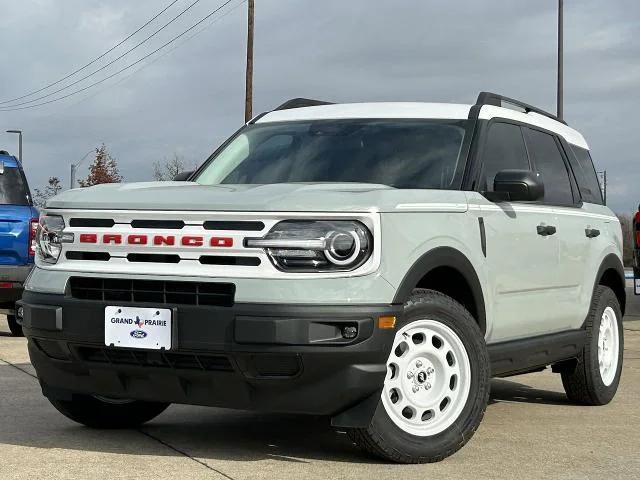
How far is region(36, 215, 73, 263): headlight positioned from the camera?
18.2ft

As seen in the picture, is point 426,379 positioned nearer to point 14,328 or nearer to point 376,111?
point 376,111

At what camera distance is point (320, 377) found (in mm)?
4961

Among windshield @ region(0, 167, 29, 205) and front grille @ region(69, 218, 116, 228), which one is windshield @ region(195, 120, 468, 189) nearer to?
front grille @ region(69, 218, 116, 228)

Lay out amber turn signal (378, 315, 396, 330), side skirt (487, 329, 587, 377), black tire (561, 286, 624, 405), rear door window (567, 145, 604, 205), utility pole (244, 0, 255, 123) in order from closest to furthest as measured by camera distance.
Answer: amber turn signal (378, 315, 396, 330), side skirt (487, 329, 587, 377), black tire (561, 286, 624, 405), rear door window (567, 145, 604, 205), utility pole (244, 0, 255, 123)

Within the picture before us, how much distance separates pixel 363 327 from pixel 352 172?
1.42 metres

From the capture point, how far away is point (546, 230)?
21.6 feet

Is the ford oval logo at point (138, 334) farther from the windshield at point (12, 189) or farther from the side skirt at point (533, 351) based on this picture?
the windshield at point (12, 189)

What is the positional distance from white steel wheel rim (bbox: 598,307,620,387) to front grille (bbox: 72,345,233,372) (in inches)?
135

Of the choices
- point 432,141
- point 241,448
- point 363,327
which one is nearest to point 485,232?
point 432,141

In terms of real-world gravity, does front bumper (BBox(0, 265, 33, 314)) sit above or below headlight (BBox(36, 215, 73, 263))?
→ below

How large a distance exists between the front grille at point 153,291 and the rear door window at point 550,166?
2582mm

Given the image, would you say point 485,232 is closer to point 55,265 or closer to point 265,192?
point 265,192

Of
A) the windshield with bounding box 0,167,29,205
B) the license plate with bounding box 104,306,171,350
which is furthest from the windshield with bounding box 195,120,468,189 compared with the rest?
the windshield with bounding box 0,167,29,205

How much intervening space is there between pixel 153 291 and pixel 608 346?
12.8 feet
